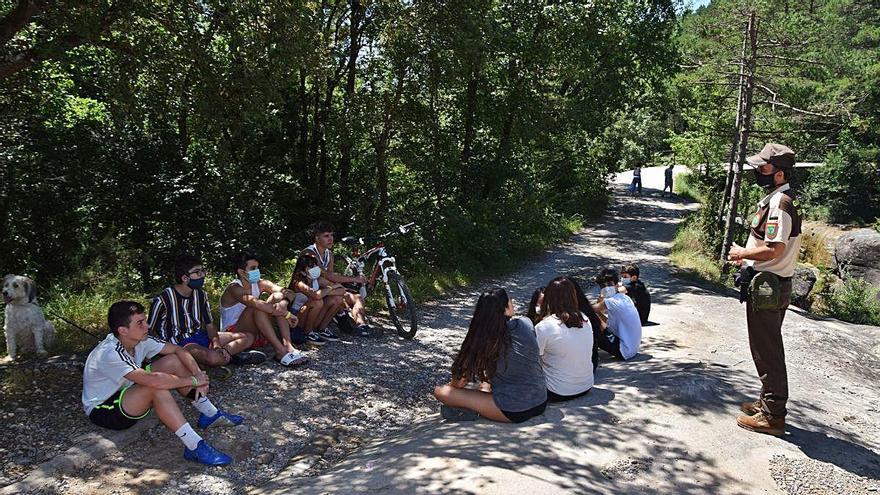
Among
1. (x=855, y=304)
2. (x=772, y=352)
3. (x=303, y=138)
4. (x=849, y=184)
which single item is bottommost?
(x=855, y=304)

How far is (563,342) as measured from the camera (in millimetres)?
4527

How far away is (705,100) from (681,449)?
17.7m

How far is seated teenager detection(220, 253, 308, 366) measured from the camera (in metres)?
5.80

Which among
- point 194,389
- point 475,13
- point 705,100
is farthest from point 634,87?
point 194,389

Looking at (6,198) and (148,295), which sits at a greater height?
(6,198)

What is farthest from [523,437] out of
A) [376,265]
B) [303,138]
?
[303,138]

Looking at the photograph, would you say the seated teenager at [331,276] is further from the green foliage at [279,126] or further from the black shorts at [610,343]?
the black shorts at [610,343]

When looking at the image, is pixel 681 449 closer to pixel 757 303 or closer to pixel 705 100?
pixel 757 303

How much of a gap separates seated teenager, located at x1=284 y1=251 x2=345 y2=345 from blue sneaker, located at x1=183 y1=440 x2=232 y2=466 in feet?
8.03

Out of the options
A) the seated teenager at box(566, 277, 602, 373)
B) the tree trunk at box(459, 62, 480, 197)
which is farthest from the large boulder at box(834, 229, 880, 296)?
the seated teenager at box(566, 277, 602, 373)

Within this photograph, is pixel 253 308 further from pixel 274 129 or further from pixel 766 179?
pixel 274 129

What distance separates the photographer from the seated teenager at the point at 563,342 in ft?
14.9

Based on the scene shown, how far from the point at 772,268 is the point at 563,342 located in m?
1.53

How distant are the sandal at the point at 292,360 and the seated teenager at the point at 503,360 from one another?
2.17 m
